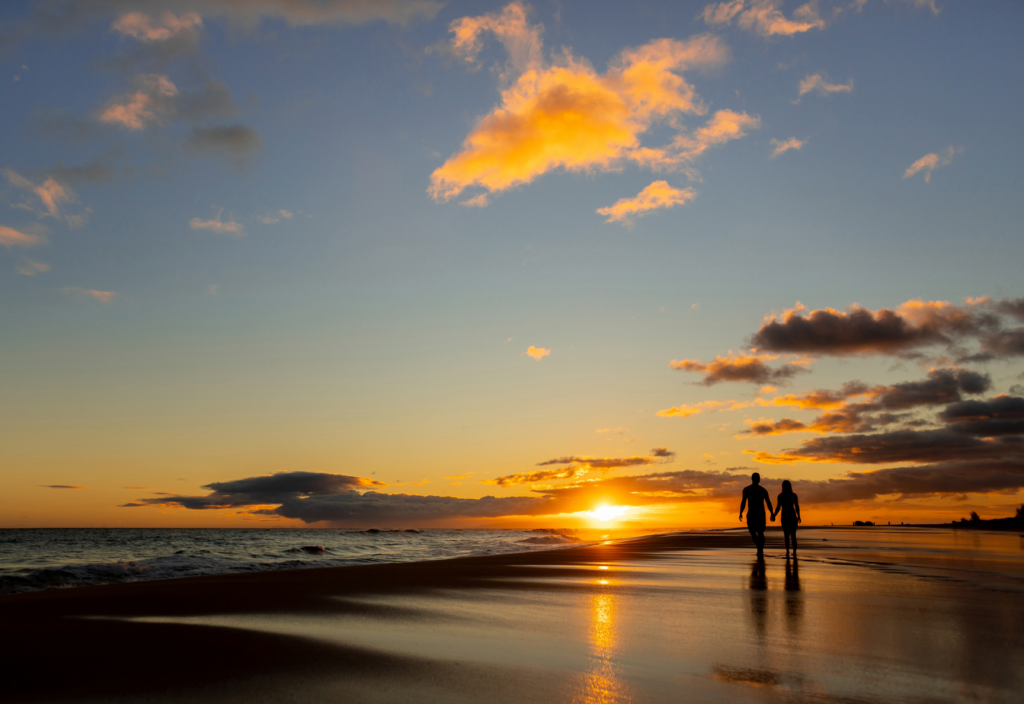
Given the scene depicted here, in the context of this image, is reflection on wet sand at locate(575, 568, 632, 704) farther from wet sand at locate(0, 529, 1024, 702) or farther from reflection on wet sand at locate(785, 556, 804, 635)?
reflection on wet sand at locate(785, 556, 804, 635)

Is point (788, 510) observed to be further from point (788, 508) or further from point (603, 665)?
point (603, 665)

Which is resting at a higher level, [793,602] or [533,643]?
[533,643]

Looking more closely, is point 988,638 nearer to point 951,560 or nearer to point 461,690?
point 461,690

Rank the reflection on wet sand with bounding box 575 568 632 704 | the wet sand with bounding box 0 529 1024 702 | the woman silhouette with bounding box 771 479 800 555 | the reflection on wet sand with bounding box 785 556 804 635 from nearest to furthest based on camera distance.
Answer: the reflection on wet sand with bounding box 575 568 632 704 < the wet sand with bounding box 0 529 1024 702 < the reflection on wet sand with bounding box 785 556 804 635 < the woman silhouette with bounding box 771 479 800 555

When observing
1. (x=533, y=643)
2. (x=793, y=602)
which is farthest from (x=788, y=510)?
(x=533, y=643)

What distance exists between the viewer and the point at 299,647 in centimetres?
555

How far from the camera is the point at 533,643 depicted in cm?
557

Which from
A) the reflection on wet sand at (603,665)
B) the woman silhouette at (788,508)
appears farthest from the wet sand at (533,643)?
the woman silhouette at (788,508)

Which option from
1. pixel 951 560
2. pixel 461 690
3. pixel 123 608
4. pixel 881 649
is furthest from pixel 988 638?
pixel 951 560

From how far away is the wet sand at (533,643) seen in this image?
4.07 meters

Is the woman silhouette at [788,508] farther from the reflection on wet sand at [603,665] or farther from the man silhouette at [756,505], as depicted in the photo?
the reflection on wet sand at [603,665]

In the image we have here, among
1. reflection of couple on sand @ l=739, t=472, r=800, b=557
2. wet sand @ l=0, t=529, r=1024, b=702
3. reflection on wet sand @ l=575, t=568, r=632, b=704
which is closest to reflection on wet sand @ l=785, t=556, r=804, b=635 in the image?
wet sand @ l=0, t=529, r=1024, b=702

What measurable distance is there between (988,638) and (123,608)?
10.4 meters

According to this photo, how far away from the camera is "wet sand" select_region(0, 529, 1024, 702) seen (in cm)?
407
